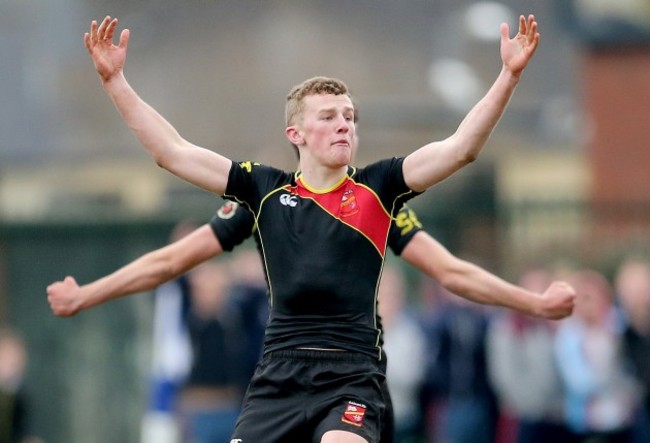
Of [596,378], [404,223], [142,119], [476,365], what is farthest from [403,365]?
[142,119]

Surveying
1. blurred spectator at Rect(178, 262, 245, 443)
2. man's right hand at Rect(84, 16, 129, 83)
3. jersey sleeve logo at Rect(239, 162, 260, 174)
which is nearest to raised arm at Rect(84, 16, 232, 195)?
man's right hand at Rect(84, 16, 129, 83)

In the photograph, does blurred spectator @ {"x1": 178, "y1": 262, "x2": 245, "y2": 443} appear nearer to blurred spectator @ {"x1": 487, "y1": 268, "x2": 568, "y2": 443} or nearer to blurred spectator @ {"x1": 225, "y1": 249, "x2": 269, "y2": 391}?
blurred spectator @ {"x1": 225, "y1": 249, "x2": 269, "y2": 391}

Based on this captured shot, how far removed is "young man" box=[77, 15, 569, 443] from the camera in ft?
25.7

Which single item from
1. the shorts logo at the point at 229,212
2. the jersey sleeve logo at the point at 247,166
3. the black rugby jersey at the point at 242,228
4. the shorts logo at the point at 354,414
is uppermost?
the jersey sleeve logo at the point at 247,166

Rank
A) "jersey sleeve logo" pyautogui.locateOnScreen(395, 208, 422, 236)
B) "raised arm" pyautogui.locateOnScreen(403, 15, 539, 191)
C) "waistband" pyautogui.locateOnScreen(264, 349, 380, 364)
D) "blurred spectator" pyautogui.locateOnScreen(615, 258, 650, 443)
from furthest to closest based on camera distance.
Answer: "blurred spectator" pyautogui.locateOnScreen(615, 258, 650, 443) → "jersey sleeve logo" pyautogui.locateOnScreen(395, 208, 422, 236) → "waistband" pyautogui.locateOnScreen(264, 349, 380, 364) → "raised arm" pyautogui.locateOnScreen(403, 15, 539, 191)

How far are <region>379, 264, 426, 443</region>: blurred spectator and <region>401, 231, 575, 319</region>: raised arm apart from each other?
4.24 meters

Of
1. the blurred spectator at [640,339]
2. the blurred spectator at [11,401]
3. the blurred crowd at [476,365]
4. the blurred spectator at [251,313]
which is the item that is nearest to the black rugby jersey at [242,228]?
the blurred crowd at [476,365]

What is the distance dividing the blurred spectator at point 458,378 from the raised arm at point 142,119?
20.7ft

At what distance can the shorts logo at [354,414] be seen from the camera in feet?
25.4

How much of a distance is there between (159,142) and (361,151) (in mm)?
22687

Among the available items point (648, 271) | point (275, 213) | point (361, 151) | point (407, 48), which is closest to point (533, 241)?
point (648, 271)

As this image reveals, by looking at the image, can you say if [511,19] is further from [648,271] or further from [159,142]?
[159,142]

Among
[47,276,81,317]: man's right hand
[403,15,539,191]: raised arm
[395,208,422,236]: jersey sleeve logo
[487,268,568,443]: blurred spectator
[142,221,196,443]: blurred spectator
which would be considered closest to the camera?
[403,15,539,191]: raised arm

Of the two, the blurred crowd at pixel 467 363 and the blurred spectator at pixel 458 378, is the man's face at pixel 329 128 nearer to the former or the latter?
the blurred crowd at pixel 467 363
